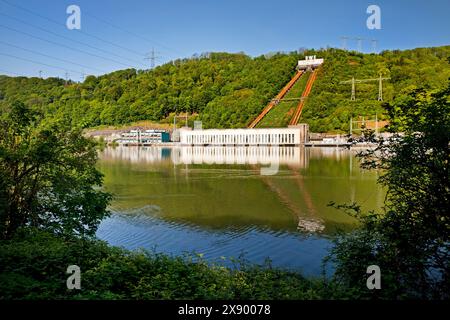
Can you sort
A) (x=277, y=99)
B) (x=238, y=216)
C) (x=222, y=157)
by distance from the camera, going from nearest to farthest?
(x=238, y=216) → (x=222, y=157) → (x=277, y=99)

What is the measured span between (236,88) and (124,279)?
348 feet

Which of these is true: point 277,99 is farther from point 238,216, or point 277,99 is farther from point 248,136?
point 238,216

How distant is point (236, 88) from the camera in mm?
109125

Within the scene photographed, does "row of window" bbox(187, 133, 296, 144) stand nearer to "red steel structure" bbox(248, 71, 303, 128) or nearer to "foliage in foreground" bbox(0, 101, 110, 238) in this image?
"red steel structure" bbox(248, 71, 303, 128)

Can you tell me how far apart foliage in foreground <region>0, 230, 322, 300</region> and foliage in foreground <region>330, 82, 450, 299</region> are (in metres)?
1.09

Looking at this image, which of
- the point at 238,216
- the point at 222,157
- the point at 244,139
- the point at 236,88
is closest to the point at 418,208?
the point at 238,216

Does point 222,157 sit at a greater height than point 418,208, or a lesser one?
lesser

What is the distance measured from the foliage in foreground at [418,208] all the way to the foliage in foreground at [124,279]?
3.59ft

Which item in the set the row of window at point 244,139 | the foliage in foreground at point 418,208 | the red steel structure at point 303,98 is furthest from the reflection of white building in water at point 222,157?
the foliage in foreground at point 418,208

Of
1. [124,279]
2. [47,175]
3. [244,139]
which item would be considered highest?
[244,139]

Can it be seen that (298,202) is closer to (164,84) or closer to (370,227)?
(370,227)

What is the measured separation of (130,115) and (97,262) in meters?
95.9
